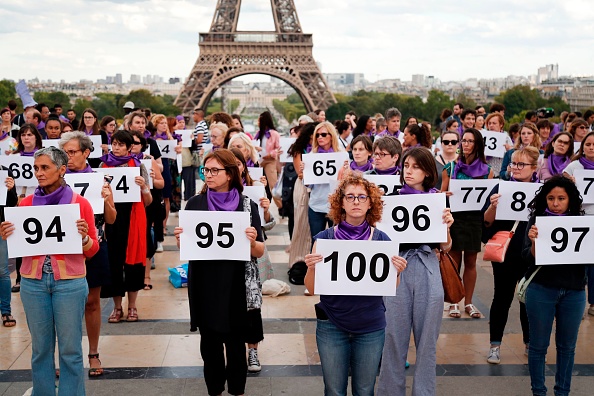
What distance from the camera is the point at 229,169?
5.72m

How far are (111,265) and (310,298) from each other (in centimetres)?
267

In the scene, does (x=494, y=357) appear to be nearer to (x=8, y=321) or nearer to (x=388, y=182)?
(x=388, y=182)

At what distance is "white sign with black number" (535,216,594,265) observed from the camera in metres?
5.93

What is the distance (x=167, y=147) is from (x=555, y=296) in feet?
25.0

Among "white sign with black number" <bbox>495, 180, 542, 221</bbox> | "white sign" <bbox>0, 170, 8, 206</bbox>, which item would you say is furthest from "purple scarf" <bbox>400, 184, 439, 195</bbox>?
"white sign" <bbox>0, 170, 8, 206</bbox>

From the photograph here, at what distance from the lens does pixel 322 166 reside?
912 cm

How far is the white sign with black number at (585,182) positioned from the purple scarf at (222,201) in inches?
155

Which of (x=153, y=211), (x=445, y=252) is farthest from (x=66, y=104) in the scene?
(x=445, y=252)

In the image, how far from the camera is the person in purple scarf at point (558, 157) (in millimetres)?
8891

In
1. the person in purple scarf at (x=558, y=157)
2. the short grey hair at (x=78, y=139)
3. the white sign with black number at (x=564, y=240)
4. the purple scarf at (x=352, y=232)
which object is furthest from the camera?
the person in purple scarf at (x=558, y=157)

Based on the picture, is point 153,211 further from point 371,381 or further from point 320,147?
point 371,381

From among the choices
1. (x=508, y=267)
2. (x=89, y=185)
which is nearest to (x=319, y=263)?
(x=89, y=185)

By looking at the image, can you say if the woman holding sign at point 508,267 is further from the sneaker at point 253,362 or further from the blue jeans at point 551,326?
the sneaker at point 253,362

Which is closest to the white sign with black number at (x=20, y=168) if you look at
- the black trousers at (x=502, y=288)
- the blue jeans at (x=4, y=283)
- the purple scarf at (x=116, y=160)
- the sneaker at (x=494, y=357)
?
the blue jeans at (x=4, y=283)
